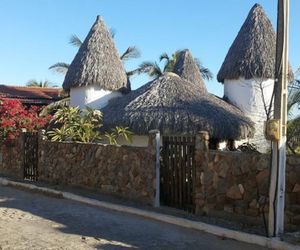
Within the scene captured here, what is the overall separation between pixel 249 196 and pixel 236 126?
981cm

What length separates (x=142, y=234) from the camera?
9219 mm

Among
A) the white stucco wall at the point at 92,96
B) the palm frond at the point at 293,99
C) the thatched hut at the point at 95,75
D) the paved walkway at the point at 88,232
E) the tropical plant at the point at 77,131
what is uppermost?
the thatched hut at the point at 95,75

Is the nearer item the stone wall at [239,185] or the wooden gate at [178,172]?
the stone wall at [239,185]

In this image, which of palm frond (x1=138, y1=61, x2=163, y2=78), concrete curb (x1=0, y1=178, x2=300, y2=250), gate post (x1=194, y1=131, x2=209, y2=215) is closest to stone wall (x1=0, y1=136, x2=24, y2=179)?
concrete curb (x1=0, y1=178, x2=300, y2=250)

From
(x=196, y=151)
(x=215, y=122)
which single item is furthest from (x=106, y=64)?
(x=196, y=151)

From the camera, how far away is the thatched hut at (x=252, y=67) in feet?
70.1

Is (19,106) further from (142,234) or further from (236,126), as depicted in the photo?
(142,234)

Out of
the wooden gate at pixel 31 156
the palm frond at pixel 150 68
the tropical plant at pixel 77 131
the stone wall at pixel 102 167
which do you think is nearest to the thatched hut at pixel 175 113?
the tropical plant at pixel 77 131

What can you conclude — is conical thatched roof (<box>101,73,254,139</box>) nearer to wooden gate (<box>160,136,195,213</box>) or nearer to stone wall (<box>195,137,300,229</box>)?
wooden gate (<box>160,136,195,213</box>)

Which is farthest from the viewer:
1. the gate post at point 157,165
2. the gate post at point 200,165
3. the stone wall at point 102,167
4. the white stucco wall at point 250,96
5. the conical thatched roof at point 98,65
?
the conical thatched roof at point 98,65

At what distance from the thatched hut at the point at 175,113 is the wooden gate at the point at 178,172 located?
6.46 metres

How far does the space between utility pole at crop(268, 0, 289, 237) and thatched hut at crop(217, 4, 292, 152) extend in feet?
40.9

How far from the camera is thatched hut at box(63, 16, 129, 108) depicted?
22781 mm

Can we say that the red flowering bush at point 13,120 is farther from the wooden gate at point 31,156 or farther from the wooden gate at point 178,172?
the wooden gate at point 178,172
